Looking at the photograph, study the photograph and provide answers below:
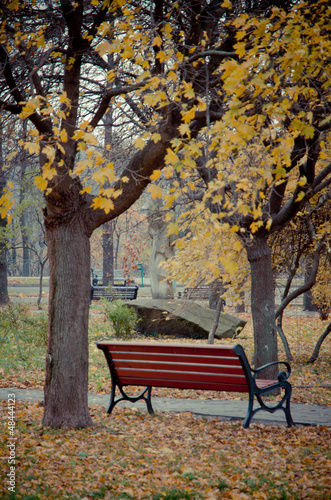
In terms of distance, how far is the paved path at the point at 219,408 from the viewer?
5.45 metres

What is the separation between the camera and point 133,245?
2670 cm

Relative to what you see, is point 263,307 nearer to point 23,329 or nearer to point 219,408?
point 219,408

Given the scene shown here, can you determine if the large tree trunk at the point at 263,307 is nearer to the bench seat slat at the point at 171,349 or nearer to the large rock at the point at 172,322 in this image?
the bench seat slat at the point at 171,349

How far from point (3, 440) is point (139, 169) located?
279cm

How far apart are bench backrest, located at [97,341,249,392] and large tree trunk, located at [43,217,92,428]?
2.08 feet

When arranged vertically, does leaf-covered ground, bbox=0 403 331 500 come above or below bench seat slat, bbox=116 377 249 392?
below

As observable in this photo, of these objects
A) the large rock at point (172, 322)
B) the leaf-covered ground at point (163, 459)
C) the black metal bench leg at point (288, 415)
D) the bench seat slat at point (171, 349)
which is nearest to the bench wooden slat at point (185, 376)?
the bench seat slat at point (171, 349)

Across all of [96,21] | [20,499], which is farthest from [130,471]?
[96,21]

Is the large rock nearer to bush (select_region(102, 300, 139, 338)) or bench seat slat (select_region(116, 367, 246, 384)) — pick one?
bush (select_region(102, 300, 139, 338))

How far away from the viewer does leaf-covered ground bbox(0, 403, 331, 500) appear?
3234 millimetres

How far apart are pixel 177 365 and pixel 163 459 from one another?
4.12 feet

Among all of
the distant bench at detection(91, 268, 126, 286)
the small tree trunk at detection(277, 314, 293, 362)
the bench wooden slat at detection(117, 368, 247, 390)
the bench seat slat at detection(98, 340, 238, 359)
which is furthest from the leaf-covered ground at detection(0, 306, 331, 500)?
the distant bench at detection(91, 268, 126, 286)

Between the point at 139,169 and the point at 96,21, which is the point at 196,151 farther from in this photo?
the point at 96,21

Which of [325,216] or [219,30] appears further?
[325,216]
